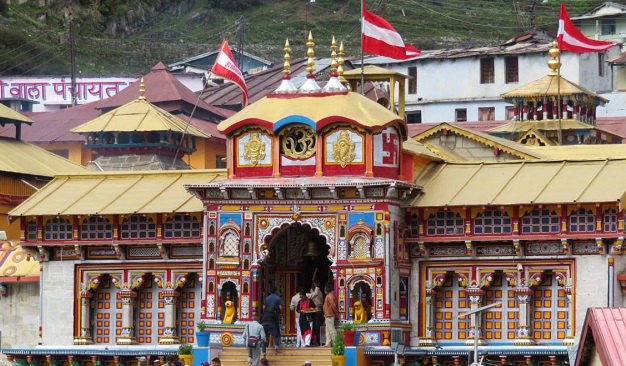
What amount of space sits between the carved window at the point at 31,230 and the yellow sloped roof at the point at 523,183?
1029cm

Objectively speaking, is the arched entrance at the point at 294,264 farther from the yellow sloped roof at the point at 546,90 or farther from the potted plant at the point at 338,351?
the yellow sloped roof at the point at 546,90

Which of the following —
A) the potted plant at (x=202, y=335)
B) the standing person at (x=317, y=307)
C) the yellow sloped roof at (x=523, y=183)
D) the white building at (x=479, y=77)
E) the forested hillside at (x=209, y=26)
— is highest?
the forested hillside at (x=209, y=26)

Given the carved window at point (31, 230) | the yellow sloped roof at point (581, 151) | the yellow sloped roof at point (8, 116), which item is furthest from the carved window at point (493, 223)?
the yellow sloped roof at point (8, 116)

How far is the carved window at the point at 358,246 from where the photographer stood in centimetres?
5197

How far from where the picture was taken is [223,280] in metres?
53.0

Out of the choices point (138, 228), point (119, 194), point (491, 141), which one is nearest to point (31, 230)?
point (119, 194)

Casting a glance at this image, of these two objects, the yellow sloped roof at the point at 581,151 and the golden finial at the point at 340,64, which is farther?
the yellow sloped roof at the point at 581,151

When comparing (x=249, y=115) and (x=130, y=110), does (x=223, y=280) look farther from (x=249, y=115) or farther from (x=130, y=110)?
(x=130, y=110)

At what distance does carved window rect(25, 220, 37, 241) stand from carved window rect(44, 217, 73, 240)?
1.07ft

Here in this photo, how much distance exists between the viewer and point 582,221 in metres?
50.9

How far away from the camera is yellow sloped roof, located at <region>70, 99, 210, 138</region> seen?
78062mm

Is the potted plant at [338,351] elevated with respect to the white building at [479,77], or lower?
lower

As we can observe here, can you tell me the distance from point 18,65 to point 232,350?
7038cm

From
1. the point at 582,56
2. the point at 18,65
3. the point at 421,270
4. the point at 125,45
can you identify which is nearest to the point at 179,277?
the point at 421,270
